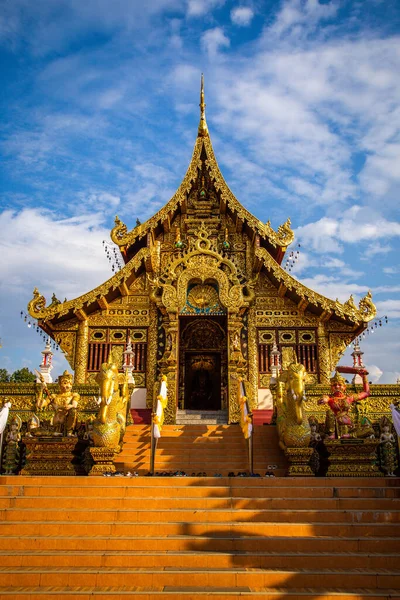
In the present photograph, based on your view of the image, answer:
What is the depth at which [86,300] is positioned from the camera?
1440cm

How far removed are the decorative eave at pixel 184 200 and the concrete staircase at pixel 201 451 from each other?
6045 millimetres

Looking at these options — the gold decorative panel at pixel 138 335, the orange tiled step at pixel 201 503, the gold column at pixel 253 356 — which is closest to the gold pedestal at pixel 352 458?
the orange tiled step at pixel 201 503

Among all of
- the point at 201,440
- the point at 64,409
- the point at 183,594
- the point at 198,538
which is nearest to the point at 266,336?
the point at 201,440

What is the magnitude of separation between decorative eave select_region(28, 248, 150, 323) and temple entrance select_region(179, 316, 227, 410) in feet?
6.88

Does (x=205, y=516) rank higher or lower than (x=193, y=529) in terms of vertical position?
higher

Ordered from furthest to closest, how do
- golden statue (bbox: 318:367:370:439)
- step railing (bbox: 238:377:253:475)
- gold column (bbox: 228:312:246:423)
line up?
gold column (bbox: 228:312:246:423), golden statue (bbox: 318:367:370:439), step railing (bbox: 238:377:253:475)

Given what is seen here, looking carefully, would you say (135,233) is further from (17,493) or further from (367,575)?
(367,575)

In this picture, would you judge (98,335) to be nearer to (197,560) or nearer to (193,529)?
(193,529)

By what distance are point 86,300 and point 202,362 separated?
489 centimetres

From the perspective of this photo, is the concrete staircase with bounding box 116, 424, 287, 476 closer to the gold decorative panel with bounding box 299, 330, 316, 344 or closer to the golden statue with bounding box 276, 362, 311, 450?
the golden statue with bounding box 276, 362, 311, 450

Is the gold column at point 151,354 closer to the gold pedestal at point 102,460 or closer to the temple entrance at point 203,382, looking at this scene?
the temple entrance at point 203,382

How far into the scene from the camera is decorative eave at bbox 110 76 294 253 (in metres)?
15.3

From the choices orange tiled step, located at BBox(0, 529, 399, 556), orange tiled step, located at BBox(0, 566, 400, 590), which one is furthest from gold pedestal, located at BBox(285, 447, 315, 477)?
orange tiled step, located at BBox(0, 566, 400, 590)

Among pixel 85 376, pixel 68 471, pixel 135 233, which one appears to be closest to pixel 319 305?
pixel 135 233
